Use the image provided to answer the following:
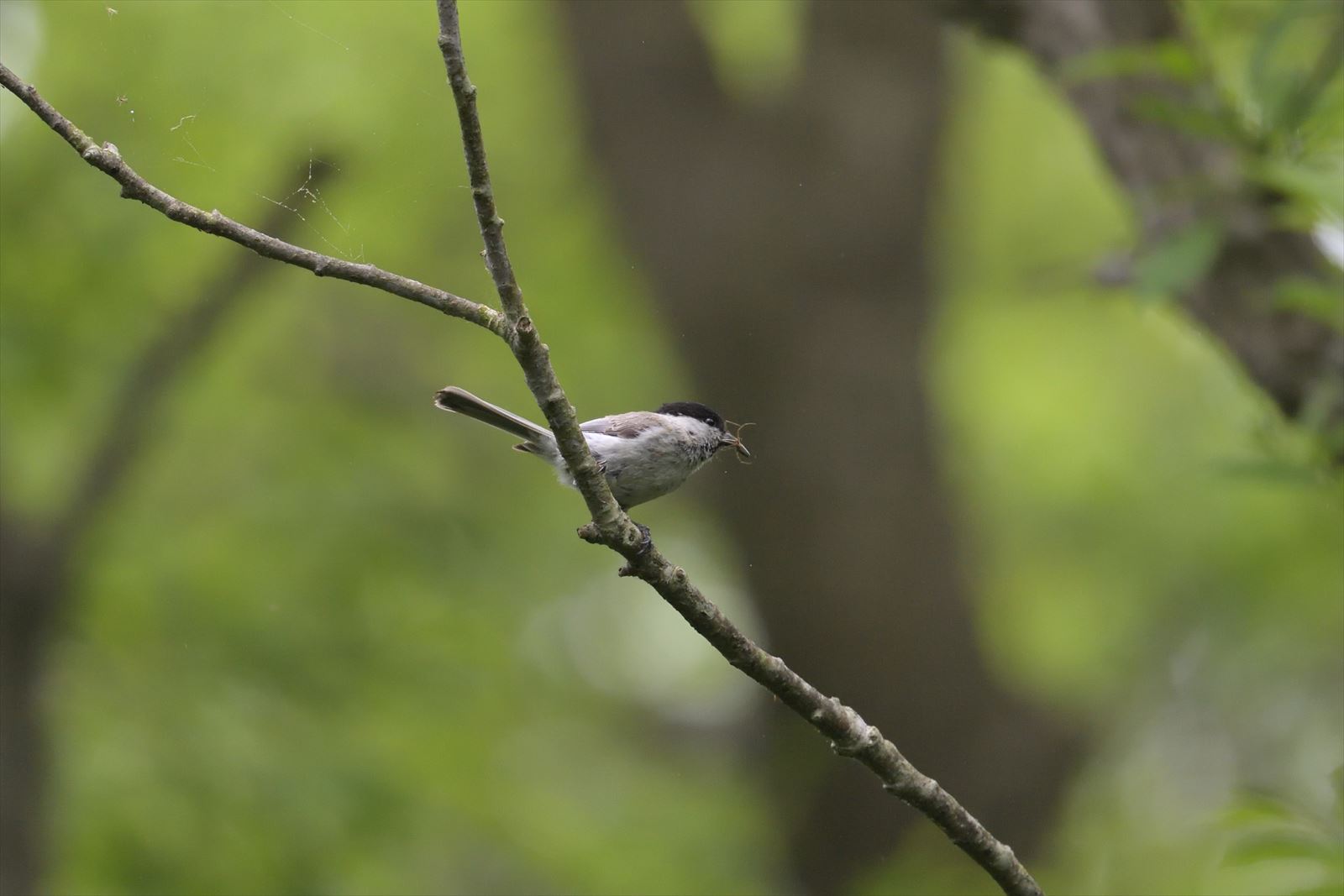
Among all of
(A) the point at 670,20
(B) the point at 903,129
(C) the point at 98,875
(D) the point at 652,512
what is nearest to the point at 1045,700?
(D) the point at 652,512

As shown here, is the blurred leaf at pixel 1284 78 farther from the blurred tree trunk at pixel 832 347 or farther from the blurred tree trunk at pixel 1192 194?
the blurred tree trunk at pixel 832 347

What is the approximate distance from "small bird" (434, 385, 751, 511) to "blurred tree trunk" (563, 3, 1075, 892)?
3.69 metres

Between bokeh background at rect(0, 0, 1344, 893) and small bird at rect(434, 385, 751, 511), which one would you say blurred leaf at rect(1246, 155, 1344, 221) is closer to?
bokeh background at rect(0, 0, 1344, 893)

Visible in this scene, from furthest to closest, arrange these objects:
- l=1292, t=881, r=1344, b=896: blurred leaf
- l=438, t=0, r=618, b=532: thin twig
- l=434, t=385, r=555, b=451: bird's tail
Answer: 1. l=434, t=385, r=555, b=451: bird's tail
2. l=1292, t=881, r=1344, b=896: blurred leaf
3. l=438, t=0, r=618, b=532: thin twig

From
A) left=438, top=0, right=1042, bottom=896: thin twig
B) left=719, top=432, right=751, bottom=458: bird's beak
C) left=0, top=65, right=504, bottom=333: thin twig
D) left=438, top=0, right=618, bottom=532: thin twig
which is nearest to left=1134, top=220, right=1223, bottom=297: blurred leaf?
left=719, top=432, right=751, bottom=458: bird's beak

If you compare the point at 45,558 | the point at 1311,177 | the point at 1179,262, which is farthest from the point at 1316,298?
the point at 45,558

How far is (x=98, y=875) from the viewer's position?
557 cm

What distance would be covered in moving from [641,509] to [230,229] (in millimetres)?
7353

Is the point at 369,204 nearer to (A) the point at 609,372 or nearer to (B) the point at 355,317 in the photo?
(B) the point at 355,317

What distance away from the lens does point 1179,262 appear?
11.9 ft

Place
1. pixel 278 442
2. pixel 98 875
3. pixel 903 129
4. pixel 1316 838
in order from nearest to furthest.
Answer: pixel 1316 838
pixel 98 875
pixel 278 442
pixel 903 129

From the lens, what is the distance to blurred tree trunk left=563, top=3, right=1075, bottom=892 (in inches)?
308

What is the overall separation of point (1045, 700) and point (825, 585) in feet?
6.21

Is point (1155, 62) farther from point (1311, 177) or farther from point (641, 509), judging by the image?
point (641, 509)
